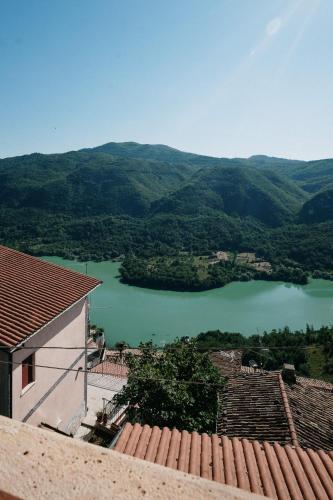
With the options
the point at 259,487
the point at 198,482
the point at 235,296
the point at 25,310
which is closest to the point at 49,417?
the point at 25,310

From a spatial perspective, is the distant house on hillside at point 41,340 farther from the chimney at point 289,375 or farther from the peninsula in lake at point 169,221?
the peninsula in lake at point 169,221

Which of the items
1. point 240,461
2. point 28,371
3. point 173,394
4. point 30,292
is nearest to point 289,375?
point 173,394

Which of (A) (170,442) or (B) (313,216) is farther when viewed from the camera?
(B) (313,216)

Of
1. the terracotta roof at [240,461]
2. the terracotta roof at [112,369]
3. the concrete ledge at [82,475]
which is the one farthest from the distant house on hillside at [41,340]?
the terracotta roof at [112,369]

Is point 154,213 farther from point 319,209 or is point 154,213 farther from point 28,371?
point 28,371

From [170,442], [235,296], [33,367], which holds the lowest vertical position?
[235,296]

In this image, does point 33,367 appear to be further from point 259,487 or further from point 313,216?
point 313,216
